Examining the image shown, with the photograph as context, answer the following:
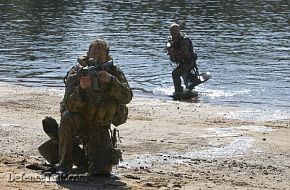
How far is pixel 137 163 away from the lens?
10.7 meters

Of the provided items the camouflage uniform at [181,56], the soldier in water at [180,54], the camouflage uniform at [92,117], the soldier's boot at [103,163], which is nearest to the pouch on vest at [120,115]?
the camouflage uniform at [92,117]

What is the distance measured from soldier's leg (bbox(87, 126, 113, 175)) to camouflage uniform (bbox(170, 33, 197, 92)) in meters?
9.83

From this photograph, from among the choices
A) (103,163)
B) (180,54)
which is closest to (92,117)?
(103,163)

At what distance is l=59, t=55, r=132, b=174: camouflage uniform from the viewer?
30.5ft

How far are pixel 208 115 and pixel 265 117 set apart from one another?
121 centimetres

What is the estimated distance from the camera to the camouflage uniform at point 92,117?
929cm

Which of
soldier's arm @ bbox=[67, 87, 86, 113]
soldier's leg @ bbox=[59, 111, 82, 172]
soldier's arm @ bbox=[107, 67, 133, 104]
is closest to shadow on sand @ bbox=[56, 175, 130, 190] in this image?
soldier's leg @ bbox=[59, 111, 82, 172]

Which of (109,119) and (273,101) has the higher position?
(109,119)

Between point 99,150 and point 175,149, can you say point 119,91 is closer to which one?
point 99,150

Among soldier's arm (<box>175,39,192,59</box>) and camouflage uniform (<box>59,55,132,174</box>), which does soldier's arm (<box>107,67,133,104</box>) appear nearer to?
camouflage uniform (<box>59,55,132,174</box>)

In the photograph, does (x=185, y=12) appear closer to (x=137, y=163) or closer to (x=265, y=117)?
(x=265, y=117)

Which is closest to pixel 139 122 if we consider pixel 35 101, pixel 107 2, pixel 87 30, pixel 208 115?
pixel 208 115

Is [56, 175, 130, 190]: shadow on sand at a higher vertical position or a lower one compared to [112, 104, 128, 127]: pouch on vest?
lower

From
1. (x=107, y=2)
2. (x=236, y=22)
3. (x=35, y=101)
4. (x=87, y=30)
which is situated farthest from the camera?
(x=107, y=2)
